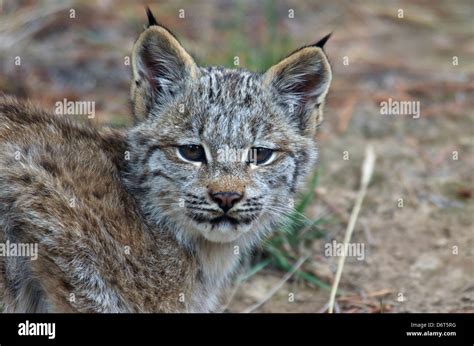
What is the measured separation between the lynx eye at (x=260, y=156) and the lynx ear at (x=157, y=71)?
2.67 feet

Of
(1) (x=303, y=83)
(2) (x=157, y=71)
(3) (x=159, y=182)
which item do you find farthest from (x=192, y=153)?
(1) (x=303, y=83)

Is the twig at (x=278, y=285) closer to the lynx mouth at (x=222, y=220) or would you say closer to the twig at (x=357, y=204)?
the twig at (x=357, y=204)

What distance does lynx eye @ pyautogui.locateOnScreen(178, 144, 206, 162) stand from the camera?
638cm

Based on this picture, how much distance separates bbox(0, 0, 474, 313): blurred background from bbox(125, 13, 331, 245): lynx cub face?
0.73 metres

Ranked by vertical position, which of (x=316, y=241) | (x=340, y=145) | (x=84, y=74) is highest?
(x=84, y=74)

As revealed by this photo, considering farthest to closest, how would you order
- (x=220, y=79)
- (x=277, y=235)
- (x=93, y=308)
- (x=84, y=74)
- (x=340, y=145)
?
(x=84, y=74), (x=340, y=145), (x=277, y=235), (x=220, y=79), (x=93, y=308)

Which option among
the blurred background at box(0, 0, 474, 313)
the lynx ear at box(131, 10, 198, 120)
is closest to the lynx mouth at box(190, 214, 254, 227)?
the blurred background at box(0, 0, 474, 313)

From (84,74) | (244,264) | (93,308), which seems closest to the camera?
(93,308)

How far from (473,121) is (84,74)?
4.92 metres

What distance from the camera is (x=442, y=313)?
683 centimetres

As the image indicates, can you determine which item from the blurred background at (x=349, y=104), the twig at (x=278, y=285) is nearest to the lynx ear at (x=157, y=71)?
the blurred background at (x=349, y=104)

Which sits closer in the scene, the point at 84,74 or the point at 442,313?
the point at 442,313
